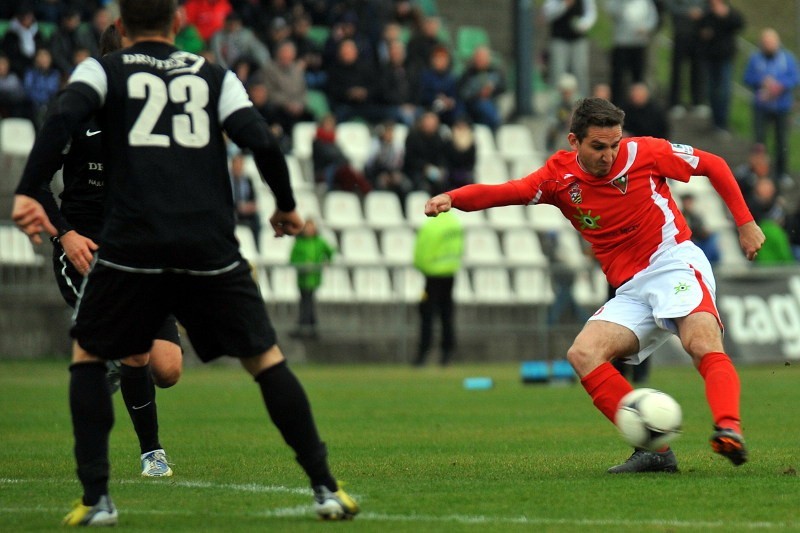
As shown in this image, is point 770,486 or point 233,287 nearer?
point 233,287

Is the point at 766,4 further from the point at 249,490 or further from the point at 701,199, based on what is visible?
the point at 249,490

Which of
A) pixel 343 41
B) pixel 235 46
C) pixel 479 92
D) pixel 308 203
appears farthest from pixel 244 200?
pixel 479 92

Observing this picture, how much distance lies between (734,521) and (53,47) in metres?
17.5

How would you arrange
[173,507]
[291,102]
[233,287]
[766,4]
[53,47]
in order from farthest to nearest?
1. [766,4]
2. [291,102]
3. [53,47]
4. [173,507]
5. [233,287]

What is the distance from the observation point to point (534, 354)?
2095 centimetres

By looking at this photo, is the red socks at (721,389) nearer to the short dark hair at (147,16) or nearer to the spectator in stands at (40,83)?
the short dark hair at (147,16)

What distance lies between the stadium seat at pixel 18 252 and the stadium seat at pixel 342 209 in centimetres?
462

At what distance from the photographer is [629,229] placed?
8.37m

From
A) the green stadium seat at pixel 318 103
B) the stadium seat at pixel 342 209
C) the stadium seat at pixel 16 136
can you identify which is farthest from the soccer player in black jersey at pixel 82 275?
the green stadium seat at pixel 318 103

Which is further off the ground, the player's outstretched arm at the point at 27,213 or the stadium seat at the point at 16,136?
the player's outstretched arm at the point at 27,213

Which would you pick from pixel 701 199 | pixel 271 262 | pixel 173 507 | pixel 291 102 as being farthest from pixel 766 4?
pixel 173 507

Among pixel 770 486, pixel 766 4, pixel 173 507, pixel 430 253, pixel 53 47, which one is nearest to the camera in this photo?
pixel 173 507

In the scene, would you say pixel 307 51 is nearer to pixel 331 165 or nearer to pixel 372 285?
pixel 331 165

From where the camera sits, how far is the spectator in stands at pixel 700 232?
21.3m
